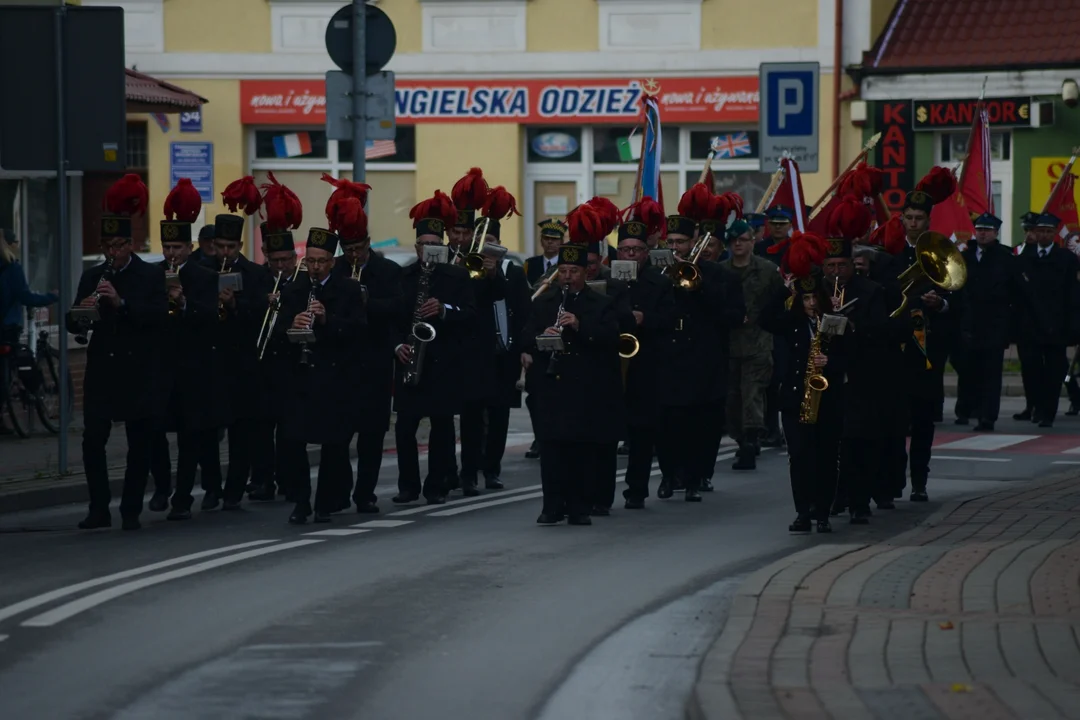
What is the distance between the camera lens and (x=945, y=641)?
8219 mm

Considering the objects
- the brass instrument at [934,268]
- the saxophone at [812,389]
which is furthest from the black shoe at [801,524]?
the brass instrument at [934,268]

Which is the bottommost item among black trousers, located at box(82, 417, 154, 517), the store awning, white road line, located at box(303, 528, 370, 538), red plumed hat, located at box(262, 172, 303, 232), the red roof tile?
white road line, located at box(303, 528, 370, 538)

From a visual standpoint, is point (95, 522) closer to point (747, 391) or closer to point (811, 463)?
point (811, 463)

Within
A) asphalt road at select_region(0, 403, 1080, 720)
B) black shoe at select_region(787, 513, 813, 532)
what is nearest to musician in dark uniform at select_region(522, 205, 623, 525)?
asphalt road at select_region(0, 403, 1080, 720)

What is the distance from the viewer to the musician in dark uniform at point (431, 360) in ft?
48.4

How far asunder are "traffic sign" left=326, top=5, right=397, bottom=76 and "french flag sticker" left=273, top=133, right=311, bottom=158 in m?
15.6

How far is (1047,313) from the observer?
2130 centimetres

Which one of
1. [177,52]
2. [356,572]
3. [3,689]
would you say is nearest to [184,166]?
[177,52]

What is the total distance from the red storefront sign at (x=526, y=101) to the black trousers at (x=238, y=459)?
63.7 feet

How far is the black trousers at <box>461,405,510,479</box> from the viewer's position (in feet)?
50.4

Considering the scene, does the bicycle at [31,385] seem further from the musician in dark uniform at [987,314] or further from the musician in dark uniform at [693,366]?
the musician in dark uniform at [987,314]

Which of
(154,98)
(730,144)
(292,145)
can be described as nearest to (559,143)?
(730,144)

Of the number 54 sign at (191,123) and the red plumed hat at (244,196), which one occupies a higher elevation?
the number 54 sign at (191,123)

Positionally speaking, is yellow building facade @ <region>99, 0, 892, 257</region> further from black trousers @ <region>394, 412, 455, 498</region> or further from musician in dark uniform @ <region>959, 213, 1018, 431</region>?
black trousers @ <region>394, 412, 455, 498</region>
